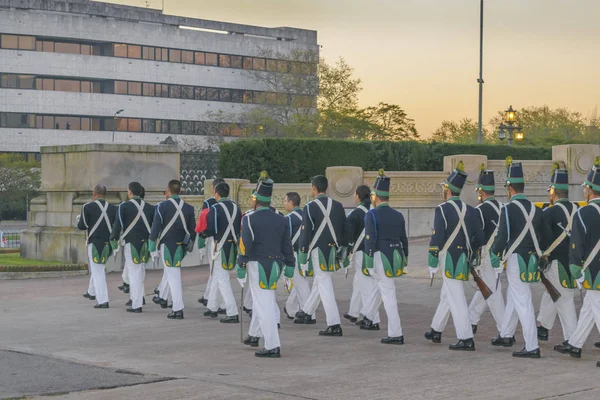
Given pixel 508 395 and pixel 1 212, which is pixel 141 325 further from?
pixel 1 212

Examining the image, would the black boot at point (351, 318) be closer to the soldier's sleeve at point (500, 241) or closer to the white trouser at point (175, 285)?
the white trouser at point (175, 285)

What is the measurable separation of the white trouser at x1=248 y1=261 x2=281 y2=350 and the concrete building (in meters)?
60.0

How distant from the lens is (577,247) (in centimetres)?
1187

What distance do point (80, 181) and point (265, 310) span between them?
47.1 ft

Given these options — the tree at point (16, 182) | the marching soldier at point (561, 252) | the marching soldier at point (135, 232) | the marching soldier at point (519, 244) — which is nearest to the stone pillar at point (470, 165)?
the marching soldier at point (135, 232)

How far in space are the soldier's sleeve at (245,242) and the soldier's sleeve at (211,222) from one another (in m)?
3.23

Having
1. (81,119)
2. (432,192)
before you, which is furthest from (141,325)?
(81,119)

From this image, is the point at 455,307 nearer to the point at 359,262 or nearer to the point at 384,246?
the point at 384,246

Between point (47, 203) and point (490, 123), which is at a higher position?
point (490, 123)

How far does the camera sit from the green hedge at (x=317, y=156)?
Answer: 105 ft

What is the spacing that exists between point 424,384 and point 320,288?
4.33 metres

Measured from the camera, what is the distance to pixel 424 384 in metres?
10.4

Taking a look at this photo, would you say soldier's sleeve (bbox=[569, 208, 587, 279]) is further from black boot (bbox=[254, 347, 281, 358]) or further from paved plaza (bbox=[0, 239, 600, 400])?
black boot (bbox=[254, 347, 281, 358])

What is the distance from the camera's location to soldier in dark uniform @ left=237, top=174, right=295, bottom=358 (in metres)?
12.5
